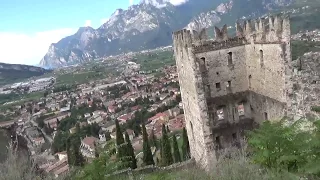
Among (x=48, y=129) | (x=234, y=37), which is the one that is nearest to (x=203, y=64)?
(x=234, y=37)

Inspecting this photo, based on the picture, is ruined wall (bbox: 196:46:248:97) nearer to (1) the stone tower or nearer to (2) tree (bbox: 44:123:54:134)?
(1) the stone tower

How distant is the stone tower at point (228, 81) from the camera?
2191cm

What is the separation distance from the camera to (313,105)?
19281 mm

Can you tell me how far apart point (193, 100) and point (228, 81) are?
3.22m

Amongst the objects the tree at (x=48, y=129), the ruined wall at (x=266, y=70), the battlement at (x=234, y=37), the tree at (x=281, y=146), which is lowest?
the tree at (x=48, y=129)

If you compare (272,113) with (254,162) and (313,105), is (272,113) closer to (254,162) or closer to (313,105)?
(313,105)

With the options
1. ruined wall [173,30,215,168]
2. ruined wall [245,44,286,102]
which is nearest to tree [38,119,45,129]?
ruined wall [173,30,215,168]

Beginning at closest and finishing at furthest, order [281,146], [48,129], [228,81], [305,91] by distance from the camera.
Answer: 1. [281,146]
2. [305,91]
3. [228,81]
4. [48,129]

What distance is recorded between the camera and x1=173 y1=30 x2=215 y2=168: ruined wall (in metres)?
21.9

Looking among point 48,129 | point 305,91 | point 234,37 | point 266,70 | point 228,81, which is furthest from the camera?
point 48,129

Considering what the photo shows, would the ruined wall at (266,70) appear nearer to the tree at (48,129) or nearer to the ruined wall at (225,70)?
the ruined wall at (225,70)

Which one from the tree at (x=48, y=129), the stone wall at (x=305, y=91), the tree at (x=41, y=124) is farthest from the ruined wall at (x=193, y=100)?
the tree at (x=41, y=124)

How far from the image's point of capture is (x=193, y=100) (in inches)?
928

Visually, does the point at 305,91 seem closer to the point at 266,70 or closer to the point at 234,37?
the point at 266,70
